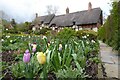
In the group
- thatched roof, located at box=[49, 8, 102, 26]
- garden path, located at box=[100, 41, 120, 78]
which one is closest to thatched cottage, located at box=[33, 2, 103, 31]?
thatched roof, located at box=[49, 8, 102, 26]

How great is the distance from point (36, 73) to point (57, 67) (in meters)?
0.28

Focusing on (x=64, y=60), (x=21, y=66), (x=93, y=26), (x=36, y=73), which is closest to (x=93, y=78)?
(x=64, y=60)

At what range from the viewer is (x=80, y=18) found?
40844 millimetres

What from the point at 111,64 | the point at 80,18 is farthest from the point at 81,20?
the point at 111,64

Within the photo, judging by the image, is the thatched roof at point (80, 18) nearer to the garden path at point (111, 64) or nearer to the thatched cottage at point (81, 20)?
the thatched cottage at point (81, 20)

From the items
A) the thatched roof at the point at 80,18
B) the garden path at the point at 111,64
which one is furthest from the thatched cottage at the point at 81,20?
the garden path at the point at 111,64

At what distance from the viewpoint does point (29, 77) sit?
2.01m

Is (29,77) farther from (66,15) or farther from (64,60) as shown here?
(66,15)

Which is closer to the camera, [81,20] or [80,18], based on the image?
[81,20]

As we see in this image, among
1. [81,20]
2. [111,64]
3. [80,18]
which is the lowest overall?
[111,64]

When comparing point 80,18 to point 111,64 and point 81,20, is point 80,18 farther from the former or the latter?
point 111,64

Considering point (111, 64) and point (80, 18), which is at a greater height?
point (80, 18)

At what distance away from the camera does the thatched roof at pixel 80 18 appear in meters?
38.9

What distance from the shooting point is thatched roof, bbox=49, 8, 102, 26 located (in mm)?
38875
